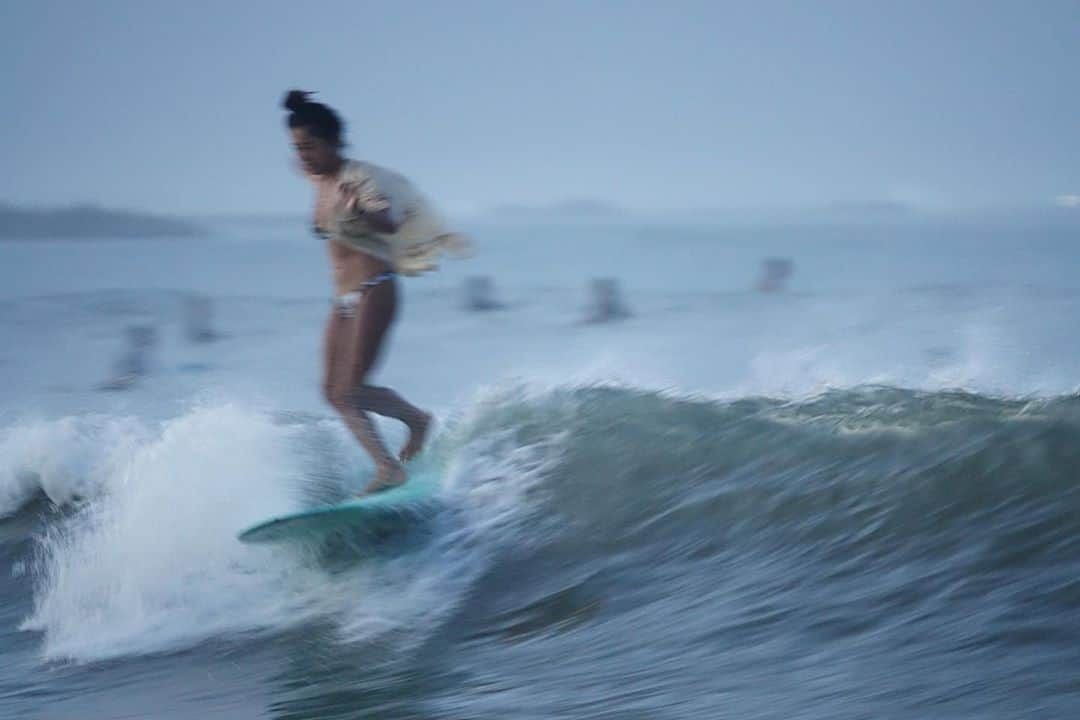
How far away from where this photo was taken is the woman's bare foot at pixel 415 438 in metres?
4.54

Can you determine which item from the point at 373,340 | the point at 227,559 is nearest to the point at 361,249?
the point at 373,340

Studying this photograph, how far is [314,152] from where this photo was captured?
4.23 m

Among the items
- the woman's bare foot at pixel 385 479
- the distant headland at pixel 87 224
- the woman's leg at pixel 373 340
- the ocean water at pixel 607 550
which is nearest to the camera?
the ocean water at pixel 607 550

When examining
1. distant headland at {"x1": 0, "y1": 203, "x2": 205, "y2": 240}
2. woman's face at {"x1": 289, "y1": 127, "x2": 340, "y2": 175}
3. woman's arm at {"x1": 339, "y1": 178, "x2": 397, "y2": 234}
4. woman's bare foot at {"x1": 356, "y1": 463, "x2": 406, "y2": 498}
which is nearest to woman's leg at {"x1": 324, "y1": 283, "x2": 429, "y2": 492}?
woman's bare foot at {"x1": 356, "y1": 463, "x2": 406, "y2": 498}

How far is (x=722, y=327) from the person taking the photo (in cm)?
883

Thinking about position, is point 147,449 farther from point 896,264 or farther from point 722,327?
point 896,264

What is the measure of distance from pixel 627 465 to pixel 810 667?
1.73 meters

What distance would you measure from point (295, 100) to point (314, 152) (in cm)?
17

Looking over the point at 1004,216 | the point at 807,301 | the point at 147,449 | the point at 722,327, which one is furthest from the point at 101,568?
the point at 1004,216

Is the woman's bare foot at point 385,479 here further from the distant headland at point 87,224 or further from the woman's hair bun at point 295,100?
the distant headland at point 87,224

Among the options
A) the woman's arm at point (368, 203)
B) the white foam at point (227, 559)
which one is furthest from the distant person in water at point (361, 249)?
the white foam at point (227, 559)

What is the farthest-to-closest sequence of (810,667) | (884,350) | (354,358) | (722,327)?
1. (722,327)
2. (884,350)
3. (354,358)
4. (810,667)

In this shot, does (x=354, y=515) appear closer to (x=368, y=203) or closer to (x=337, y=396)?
(x=337, y=396)

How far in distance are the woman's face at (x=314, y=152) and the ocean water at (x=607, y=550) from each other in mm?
1070
